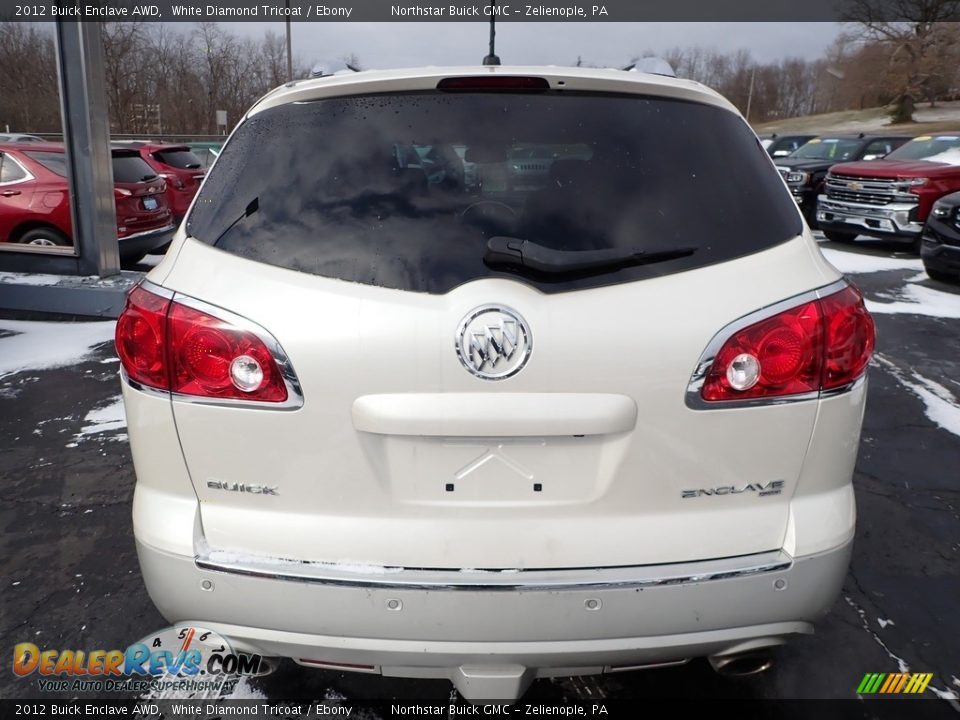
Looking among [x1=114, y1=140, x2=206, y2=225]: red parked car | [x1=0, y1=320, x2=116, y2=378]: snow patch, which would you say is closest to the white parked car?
[x1=0, y1=320, x2=116, y2=378]: snow patch

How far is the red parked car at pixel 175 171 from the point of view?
1280cm

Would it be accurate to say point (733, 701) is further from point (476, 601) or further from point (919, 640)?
point (476, 601)

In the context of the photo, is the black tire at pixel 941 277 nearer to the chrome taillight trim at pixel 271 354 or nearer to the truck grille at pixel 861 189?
the truck grille at pixel 861 189

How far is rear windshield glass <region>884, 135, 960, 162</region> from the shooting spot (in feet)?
42.0

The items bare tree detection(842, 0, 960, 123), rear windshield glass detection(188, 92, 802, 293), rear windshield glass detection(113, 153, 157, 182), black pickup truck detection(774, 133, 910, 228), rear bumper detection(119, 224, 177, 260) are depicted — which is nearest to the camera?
rear windshield glass detection(188, 92, 802, 293)

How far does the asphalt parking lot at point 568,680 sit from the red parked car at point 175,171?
25.4 feet

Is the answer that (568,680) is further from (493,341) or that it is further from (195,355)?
(195,355)

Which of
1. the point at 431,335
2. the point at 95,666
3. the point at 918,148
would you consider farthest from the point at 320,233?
the point at 918,148

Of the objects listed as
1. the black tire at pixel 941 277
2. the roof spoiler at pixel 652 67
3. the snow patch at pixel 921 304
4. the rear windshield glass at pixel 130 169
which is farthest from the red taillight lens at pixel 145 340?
the black tire at pixel 941 277

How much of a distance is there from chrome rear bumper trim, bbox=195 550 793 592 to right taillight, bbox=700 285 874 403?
1.33 ft

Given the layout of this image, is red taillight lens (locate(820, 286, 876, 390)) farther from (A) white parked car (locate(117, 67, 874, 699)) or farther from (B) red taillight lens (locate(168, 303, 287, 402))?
(B) red taillight lens (locate(168, 303, 287, 402))

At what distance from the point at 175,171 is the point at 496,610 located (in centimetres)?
1318

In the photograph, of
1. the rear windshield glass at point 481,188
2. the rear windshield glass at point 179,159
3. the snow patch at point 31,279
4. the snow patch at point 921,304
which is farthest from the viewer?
the rear windshield glass at point 179,159

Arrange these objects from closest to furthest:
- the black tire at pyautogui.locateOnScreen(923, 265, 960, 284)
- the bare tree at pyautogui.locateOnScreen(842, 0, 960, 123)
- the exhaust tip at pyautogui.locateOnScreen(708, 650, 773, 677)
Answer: the exhaust tip at pyautogui.locateOnScreen(708, 650, 773, 677) < the black tire at pyautogui.locateOnScreen(923, 265, 960, 284) < the bare tree at pyautogui.locateOnScreen(842, 0, 960, 123)
